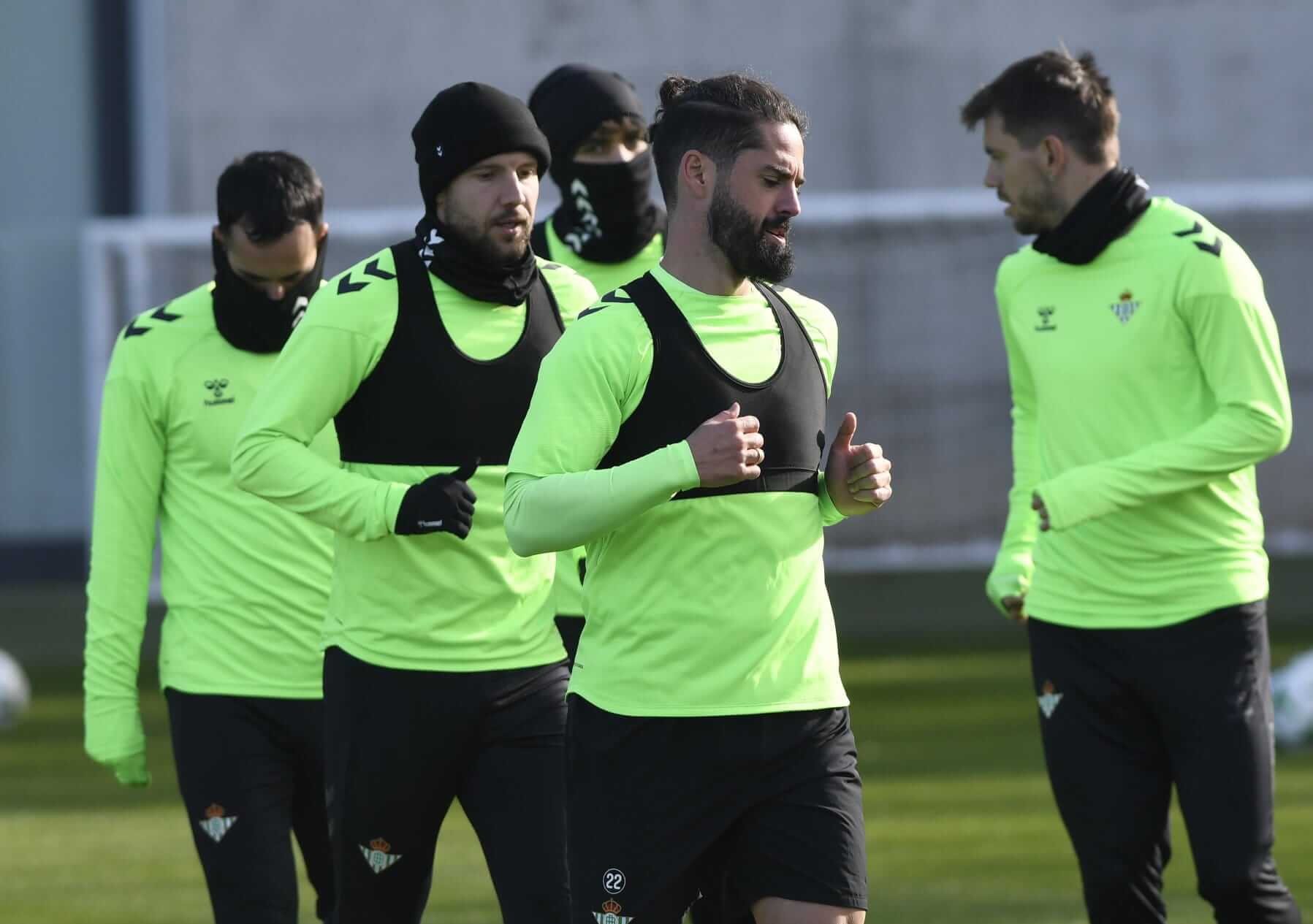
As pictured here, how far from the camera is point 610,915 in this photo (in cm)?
431

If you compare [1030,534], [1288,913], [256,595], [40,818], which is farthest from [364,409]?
[40,818]

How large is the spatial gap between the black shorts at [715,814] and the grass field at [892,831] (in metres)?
3.60

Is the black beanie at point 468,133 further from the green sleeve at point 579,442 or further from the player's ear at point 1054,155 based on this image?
the player's ear at point 1054,155

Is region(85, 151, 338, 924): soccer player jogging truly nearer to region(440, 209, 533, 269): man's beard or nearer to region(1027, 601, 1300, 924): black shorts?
region(440, 209, 533, 269): man's beard

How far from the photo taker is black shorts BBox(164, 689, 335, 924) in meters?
5.64

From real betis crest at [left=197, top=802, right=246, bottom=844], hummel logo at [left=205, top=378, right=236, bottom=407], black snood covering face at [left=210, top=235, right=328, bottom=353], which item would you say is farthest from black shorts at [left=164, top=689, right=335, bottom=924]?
black snood covering face at [left=210, top=235, right=328, bottom=353]

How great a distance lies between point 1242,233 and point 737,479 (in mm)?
12439

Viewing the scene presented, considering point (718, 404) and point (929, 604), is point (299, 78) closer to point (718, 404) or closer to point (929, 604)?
point (929, 604)

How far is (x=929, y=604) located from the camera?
55.8 ft

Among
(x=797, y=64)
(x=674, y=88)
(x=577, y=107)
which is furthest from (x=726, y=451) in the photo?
(x=797, y=64)

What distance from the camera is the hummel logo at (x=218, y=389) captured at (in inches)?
229

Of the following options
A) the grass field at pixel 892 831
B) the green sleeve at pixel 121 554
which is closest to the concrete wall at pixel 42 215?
the grass field at pixel 892 831

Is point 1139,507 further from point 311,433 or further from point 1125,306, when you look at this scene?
point 311,433

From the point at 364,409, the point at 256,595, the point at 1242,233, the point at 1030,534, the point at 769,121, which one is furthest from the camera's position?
the point at 1242,233
